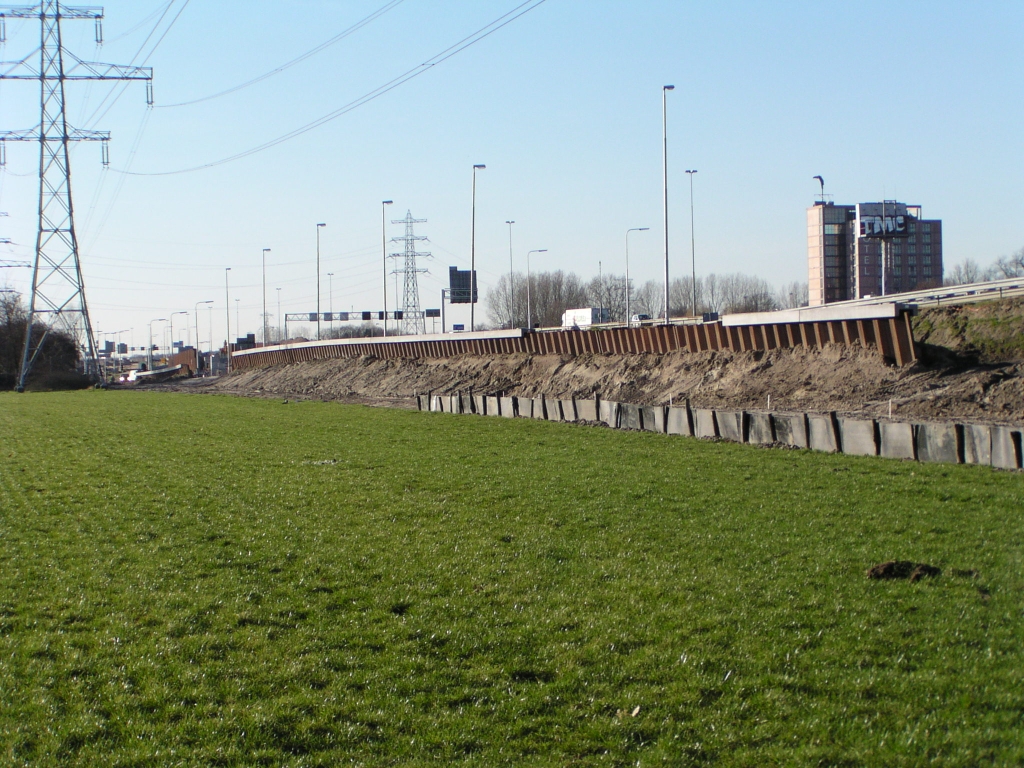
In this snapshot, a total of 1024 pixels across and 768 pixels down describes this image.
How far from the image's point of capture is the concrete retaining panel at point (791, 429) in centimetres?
2425

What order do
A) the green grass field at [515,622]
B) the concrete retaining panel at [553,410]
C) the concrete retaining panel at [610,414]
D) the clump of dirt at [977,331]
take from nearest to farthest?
1. the green grass field at [515,622]
2. the concrete retaining panel at [610,414]
3. the clump of dirt at [977,331]
4. the concrete retaining panel at [553,410]

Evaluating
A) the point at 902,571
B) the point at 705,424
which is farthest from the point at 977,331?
the point at 902,571

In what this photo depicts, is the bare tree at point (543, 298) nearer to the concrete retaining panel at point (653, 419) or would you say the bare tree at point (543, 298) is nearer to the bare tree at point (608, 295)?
the bare tree at point (608, 295)


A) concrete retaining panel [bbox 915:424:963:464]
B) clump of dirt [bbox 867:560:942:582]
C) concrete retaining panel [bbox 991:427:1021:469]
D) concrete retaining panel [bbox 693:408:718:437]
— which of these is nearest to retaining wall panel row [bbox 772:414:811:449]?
concrete retaining panel [bbox 693:408:718:437]

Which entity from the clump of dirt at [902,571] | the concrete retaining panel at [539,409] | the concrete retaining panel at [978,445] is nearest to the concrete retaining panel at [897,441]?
the concrete retaining panel at [978,445]

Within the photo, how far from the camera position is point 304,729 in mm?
6973

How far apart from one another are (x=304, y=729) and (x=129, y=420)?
35391mm

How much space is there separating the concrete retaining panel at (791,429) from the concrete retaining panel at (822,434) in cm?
14

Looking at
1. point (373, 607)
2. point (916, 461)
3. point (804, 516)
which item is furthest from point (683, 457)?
point (373, 607)

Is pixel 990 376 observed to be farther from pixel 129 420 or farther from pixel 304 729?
pixel 129 420

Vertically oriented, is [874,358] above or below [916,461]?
above

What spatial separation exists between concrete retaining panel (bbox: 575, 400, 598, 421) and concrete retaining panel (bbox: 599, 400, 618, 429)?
0.56 metres

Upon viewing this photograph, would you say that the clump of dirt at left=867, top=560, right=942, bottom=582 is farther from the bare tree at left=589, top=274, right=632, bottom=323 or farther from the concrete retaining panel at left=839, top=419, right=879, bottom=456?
the bare tree at left=589, top=274, right=632, bottom=323

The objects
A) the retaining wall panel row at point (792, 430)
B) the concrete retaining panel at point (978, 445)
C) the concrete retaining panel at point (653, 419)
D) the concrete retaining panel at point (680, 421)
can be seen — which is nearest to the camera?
the concrete retaining panel at point (978, 445)
